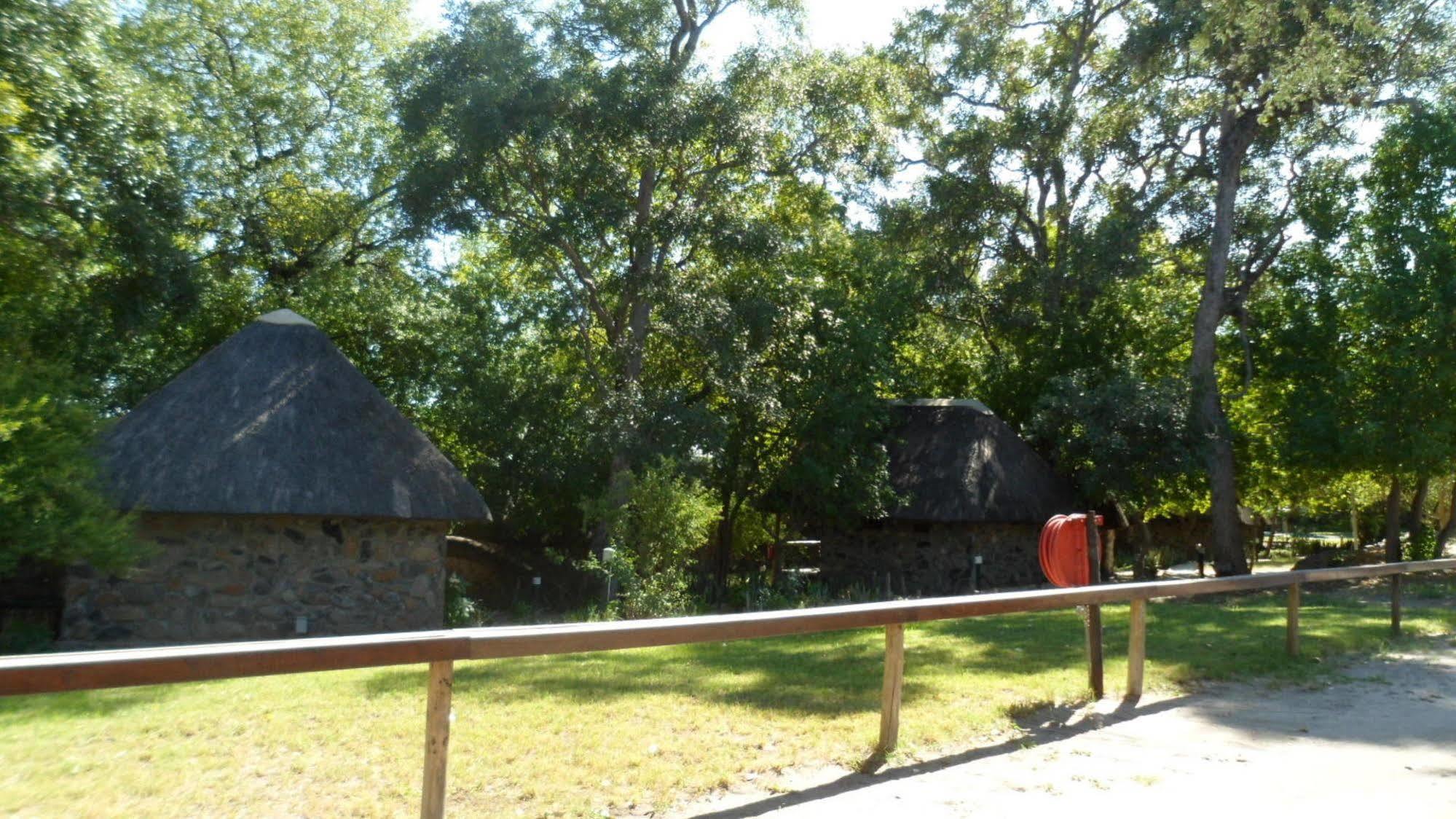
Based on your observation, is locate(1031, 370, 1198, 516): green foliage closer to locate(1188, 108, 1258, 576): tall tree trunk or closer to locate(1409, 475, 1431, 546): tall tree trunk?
locate(1188, 108, 1258, 576): tall tree trunk

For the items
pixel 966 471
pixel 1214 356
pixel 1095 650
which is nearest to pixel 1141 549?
pixel 1214 356

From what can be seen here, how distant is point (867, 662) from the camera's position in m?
10.3

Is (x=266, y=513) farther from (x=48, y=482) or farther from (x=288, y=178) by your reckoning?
(x=288, y=178)

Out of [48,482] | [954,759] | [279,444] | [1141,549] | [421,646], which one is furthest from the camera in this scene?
[1141,549]

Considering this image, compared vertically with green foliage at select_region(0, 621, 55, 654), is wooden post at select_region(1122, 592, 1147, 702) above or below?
above

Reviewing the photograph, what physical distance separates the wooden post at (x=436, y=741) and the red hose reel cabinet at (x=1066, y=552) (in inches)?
231

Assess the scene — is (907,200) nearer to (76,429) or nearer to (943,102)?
(943,102)

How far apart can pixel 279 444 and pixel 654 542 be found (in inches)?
222

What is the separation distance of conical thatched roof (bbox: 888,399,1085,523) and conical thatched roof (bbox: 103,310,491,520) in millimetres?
10443

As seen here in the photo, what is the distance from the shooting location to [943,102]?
27828 millimetres

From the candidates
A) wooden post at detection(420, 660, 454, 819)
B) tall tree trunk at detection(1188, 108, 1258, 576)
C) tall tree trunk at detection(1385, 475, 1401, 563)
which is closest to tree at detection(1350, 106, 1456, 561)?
tall tree trunk at detection(1385, 475, 1401, 563)

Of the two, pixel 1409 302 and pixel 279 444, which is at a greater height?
pixel 1409 302

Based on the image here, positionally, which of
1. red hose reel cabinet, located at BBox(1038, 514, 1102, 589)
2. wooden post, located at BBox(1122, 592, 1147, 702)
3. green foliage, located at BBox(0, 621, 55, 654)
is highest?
red hose reel cabinet, located at BBox(1038, 514, 1102, 589)

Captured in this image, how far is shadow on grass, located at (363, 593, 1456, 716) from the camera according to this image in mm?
8500
